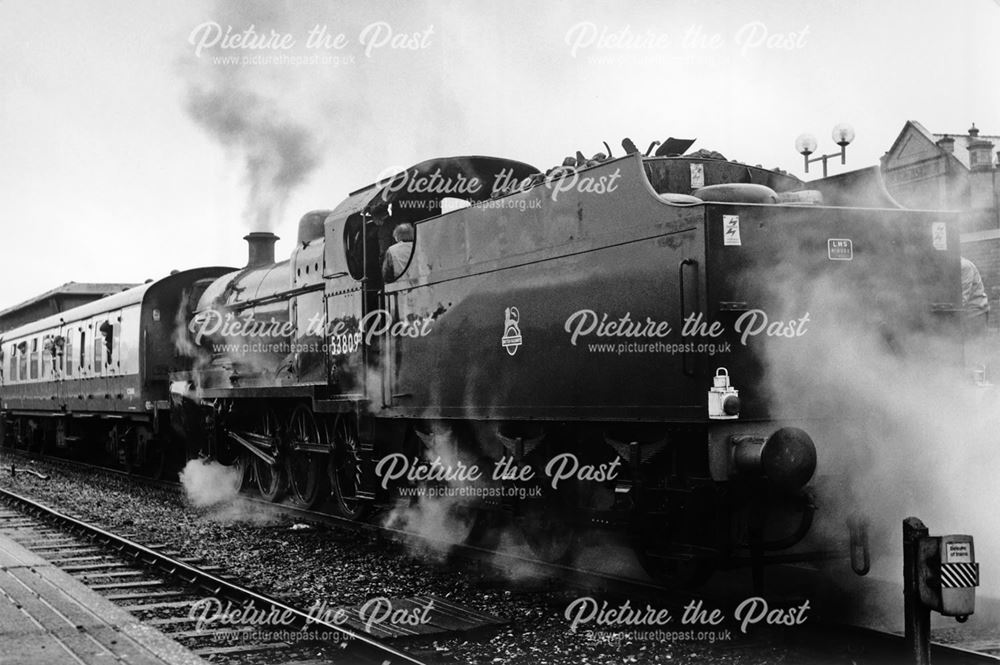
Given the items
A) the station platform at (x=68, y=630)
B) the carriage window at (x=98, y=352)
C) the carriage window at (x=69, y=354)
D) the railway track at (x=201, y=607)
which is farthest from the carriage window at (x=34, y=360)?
the station platform at (x=68, y=630)

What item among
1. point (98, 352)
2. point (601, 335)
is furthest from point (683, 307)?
point (98, 352)

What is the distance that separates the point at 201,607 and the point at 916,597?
4.60 m

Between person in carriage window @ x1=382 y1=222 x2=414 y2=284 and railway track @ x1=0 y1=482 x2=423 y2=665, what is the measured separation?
2921 mm

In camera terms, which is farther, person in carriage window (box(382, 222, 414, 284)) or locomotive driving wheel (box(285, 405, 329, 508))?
locomotive driving wheel (box(285, 405, 329, 508))

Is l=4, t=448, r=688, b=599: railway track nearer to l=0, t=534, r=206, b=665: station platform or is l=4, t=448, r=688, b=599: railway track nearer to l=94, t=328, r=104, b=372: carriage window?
l=0, t=534, r=206, b=665: station platform

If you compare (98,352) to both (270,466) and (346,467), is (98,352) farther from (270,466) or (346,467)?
(346,467)

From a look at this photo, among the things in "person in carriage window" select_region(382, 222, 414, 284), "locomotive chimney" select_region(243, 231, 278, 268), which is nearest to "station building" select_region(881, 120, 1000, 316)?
"locomotive chimney" select_region(243, 231, 278, 268)

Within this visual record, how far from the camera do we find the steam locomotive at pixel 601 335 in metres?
5.89

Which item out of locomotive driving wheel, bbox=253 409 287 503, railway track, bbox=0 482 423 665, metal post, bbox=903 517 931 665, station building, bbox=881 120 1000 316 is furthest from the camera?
station building, bbox=881 120 1000 316

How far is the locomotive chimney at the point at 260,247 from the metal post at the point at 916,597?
11.4m

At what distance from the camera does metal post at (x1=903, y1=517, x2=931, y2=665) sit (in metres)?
4.49

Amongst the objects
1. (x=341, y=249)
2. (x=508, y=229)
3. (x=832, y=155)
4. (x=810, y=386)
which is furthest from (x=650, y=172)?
(x=832, y=155)

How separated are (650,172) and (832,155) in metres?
11.0

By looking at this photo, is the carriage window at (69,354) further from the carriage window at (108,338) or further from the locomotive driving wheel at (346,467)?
the locomotive driving wheel at (346,467)
